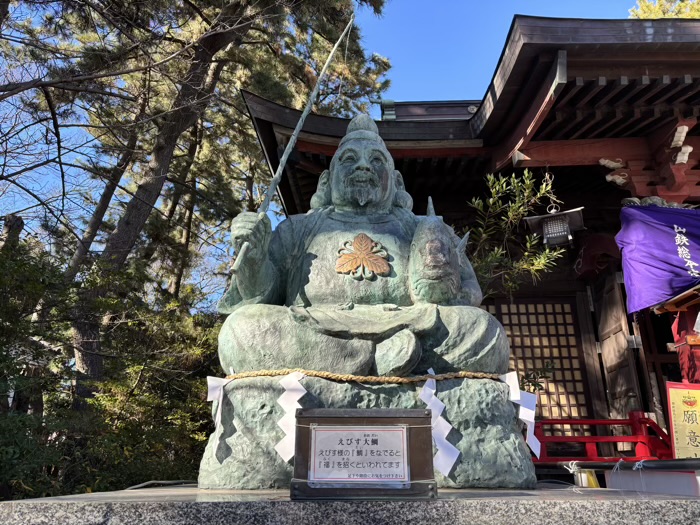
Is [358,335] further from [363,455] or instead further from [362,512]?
[362,512]

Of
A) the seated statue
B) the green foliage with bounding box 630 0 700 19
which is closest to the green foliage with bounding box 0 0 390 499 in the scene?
the seated statue

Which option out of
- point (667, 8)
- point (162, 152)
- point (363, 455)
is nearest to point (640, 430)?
point (363, 455)

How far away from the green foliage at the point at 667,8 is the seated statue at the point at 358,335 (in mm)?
18243

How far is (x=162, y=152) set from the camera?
26.7 feet

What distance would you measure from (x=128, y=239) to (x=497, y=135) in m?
5.19

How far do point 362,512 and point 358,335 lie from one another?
1068mm

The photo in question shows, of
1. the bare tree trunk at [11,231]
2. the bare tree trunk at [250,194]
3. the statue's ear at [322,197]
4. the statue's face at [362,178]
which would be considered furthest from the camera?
the bare tree trunk at [250,194]

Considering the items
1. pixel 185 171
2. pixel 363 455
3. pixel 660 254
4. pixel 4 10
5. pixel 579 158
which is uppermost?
pixel 185 171

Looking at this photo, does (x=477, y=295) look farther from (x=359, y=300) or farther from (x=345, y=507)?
(x=345, y=507)

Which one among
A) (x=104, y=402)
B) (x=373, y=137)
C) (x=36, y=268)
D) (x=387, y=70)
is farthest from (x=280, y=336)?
(x=387, y=70)

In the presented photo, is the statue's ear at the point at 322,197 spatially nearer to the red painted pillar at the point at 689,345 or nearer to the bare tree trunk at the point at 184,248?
the red painted pillar at the point at 689,345

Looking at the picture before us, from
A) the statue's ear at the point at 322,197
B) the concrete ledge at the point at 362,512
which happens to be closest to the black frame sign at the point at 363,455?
the concrete ledge at the point at 362,512

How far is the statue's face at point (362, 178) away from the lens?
3.33 metres

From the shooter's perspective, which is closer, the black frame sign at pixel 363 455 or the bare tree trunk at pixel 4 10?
the black frame sign at pixel 363 455
